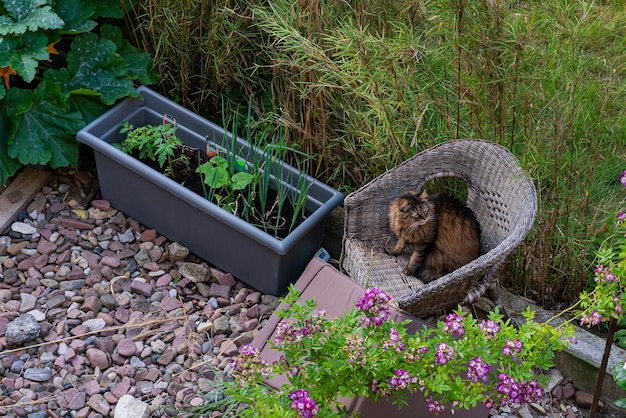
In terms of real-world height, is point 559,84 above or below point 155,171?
above

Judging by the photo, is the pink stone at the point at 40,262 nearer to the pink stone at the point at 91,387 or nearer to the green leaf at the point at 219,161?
the pink stone at the point at 91,387

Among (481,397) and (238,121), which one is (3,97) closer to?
(238,121)

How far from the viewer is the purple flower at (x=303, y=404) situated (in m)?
2.43

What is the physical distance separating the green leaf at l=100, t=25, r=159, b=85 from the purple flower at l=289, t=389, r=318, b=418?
86.1 inches

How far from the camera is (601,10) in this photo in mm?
4305

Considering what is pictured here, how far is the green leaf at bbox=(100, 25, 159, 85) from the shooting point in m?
4.14

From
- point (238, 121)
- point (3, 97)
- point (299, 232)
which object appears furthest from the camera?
point (238, 121)

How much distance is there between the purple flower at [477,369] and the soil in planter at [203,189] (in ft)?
4.59

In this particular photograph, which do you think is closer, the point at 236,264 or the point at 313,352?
the point at 313,352

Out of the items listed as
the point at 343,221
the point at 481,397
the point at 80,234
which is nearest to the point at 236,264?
the point at 343,221

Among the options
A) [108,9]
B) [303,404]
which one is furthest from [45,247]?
[303,404]

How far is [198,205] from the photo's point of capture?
367 cm

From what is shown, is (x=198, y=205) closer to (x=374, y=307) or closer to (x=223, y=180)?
(x=223, y=180)

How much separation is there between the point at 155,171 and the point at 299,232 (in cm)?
74
